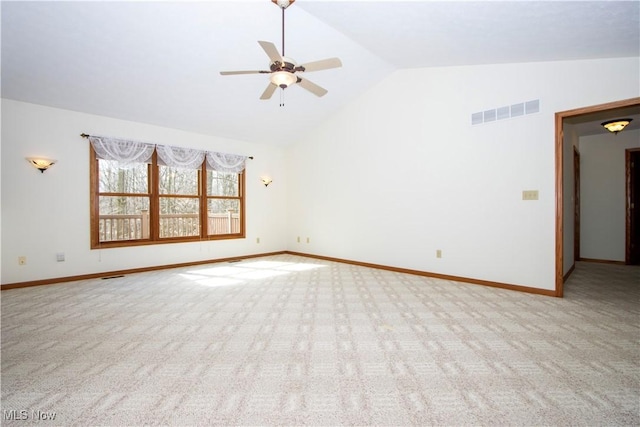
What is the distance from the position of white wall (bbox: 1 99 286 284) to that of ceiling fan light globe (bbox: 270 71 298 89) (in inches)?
144

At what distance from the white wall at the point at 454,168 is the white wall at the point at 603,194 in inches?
146

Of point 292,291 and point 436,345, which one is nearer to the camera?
point 436,345

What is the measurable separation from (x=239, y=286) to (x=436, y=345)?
112 inches

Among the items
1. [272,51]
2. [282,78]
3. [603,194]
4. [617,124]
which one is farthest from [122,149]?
[603,194]

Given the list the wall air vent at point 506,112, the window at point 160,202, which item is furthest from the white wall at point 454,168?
the window at point 160,202

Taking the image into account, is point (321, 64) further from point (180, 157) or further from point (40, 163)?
point (40, 163)

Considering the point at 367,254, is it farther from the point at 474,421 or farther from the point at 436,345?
the point at 474,421

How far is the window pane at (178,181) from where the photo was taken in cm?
557

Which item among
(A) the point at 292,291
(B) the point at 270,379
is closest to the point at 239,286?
(A) the point at 292,291

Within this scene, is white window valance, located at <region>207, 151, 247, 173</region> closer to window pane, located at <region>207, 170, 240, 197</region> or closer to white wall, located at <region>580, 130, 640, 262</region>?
window pane, located at <region>207, 170, 240, 197</region>

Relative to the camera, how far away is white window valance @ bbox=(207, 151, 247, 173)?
604cm

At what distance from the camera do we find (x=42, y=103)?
425 centimetres

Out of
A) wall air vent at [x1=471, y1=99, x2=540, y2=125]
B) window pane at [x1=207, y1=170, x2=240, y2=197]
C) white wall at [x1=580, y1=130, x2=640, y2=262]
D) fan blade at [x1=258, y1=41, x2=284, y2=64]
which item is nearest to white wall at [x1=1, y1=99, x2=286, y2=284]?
window pane at [x1=207, y1=170, x2=240, y2=197]

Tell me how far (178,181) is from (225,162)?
105 cm
